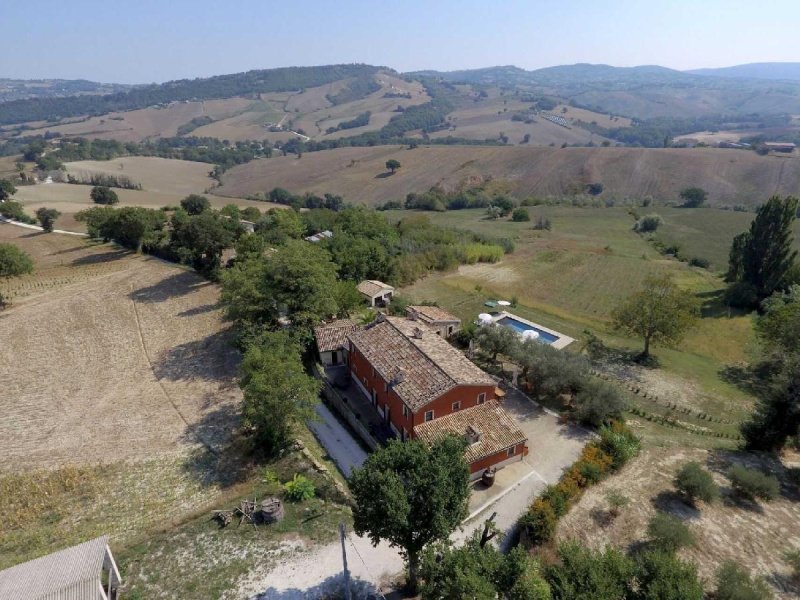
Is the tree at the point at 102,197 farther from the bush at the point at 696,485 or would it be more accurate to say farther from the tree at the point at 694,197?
the tree at the point at 694,197

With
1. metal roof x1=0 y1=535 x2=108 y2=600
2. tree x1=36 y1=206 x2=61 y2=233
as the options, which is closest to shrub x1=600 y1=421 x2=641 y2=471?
metal roof x1=0 y1=535 x2=108 y2=600

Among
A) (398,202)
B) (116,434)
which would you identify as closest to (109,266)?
(116,434)

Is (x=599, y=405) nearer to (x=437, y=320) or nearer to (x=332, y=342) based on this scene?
(x=437, y=320)

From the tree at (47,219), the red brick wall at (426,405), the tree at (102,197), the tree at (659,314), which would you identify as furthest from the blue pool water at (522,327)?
the tree at (102,197)

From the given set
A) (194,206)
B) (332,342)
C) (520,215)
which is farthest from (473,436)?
(520,215)

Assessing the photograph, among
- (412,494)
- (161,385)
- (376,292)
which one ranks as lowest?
(161,385)

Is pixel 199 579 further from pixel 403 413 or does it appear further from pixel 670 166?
pixel 670 166

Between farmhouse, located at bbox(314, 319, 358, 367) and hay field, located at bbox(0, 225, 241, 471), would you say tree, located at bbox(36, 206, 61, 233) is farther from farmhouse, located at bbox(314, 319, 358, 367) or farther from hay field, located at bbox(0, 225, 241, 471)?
farmhouse, located at bbox(314, 319, 358, 367)
